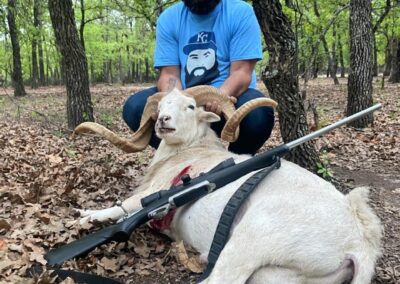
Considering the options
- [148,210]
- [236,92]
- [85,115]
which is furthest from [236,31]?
[85,115]

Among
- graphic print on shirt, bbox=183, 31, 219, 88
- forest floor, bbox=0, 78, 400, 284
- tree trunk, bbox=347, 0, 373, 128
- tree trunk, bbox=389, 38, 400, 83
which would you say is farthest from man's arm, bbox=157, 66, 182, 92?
tree trunk, bbox=389, 38, 400, 83

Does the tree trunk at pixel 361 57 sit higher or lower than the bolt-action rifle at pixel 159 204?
higher

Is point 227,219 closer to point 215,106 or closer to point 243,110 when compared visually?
point 243,110

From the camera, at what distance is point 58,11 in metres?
9.98

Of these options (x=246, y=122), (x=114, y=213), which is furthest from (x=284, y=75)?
(x=114, y=213)

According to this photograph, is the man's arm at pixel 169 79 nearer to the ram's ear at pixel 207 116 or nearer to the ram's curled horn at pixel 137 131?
the ram's curled horn at pixel 137 131

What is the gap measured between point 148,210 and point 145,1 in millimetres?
11690

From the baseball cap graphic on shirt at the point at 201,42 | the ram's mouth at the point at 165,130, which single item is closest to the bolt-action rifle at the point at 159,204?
the ram's mouth at the point at 165,130

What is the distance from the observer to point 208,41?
543cm

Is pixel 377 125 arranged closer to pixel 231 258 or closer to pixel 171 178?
pixel 171 178

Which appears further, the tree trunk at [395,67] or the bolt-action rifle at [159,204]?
the tree trunk at [395,67]

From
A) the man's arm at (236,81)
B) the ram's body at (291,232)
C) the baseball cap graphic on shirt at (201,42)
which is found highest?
the baseball cap graphic on shirt at (201,42)

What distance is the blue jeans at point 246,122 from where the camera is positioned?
525 centimetres

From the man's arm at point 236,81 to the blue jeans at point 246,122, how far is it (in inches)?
4.4
